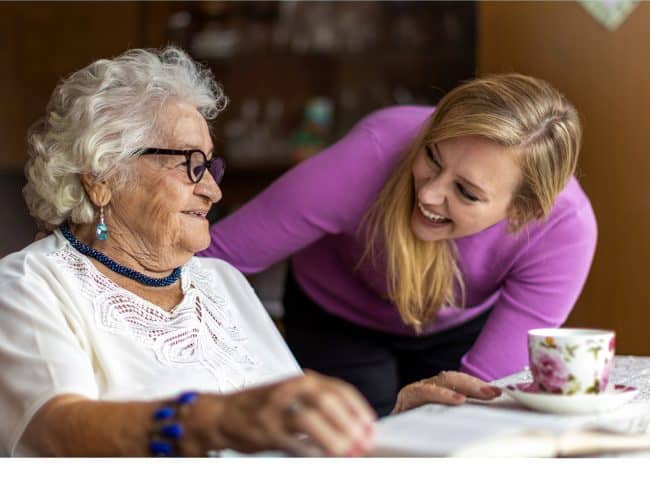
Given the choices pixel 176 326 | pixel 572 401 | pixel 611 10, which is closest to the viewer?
pixel 572 401

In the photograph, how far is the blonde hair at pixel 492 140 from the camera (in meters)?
1.79

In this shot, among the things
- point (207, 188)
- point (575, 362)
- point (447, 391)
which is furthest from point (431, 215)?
point (575, 362)

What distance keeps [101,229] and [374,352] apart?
986 mm

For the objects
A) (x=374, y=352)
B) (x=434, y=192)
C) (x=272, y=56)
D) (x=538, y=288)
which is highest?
(x=434, y=192)

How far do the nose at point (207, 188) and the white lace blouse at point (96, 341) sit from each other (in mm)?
123

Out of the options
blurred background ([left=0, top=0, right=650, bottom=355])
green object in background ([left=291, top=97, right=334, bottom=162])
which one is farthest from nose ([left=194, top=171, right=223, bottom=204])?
green object in background ([left=291, top=97, right=334, bottom=162])

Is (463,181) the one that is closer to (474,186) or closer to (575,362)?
Result: (474,186)

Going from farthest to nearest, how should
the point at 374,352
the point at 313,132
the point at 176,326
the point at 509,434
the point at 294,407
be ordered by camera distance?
the point at 313,132, the point at 374,352, the point at 176,326, the point at 509,434, the point at 294,407

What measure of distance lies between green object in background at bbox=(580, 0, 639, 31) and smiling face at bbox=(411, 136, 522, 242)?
5.03ft

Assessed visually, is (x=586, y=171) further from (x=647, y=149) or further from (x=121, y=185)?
(x=121, y=185)

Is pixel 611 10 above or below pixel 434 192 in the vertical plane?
above

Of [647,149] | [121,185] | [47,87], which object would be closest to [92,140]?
[121,185]

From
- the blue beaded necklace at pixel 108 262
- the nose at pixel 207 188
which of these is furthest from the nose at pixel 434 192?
the blue beaded necklace at pixel 108 262

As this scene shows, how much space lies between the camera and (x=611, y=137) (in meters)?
3.26
